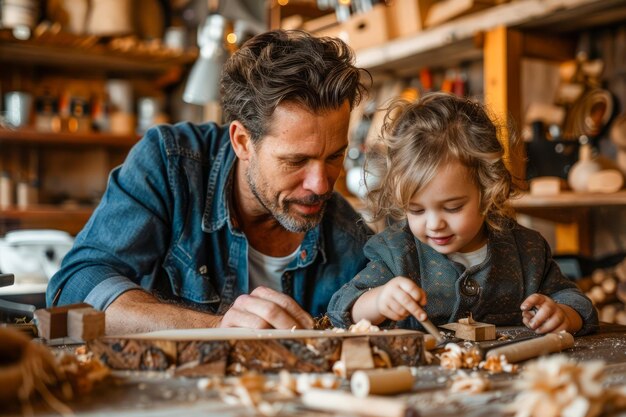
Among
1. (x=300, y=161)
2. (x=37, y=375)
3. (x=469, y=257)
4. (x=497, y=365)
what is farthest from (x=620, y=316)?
(x=37, y=375)

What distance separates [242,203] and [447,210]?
0.57 m

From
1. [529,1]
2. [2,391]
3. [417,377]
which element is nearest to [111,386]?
[2,391]

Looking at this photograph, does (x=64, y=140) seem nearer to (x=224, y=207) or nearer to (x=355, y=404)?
(x=224, y=207)

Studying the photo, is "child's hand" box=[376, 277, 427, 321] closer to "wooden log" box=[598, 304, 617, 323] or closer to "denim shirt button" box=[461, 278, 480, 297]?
"denim shirt button" box=[461, 278, 480, 297]

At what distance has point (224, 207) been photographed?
5.71 ft

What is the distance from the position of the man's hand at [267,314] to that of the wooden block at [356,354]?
0.17 m

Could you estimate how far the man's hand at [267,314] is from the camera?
46.6 inches

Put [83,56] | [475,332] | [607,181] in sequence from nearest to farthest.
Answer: [475,332] < [607,181] < [83,56]

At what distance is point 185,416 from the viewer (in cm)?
80

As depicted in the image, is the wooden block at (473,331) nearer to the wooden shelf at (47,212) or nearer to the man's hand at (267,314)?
the man's hand at (267,314)

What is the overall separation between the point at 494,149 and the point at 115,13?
2.86m

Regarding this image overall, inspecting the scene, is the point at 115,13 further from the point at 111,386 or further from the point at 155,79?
the point at 111,386

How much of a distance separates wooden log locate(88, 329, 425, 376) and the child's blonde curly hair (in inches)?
23.1

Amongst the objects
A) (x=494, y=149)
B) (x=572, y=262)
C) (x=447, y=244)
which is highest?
(x=494, y=149)
